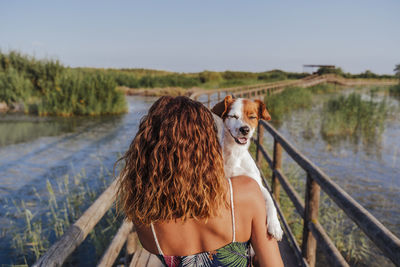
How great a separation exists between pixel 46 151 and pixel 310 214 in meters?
9.15

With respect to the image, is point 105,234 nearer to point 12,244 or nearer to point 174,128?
point 12,244

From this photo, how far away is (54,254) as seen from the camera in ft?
5.47

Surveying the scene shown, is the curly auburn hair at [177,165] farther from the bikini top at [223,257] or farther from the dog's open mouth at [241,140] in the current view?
the dog's open mouth at [241,140]

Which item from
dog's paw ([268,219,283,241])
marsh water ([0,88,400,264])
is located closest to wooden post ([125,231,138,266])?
marsh water ([0,88,400,264])

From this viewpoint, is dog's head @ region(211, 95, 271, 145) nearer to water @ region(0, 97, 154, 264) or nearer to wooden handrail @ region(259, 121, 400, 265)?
wooden handrail @ region(259, 121, 400, 265)

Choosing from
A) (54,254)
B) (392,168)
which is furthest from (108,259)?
(392,168)

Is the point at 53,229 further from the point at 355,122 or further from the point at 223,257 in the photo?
the point at 355,122

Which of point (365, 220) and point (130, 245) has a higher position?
point (365, 220)

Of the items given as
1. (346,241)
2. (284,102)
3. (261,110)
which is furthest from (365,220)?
(284,102)

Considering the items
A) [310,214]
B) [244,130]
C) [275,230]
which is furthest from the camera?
[310,214]

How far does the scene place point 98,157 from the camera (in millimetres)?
8844

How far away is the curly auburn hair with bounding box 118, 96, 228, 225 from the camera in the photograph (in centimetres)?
129

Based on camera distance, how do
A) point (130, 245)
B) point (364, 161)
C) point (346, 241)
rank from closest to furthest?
point (130, 245) < point (346, 241) < point (364, 161)

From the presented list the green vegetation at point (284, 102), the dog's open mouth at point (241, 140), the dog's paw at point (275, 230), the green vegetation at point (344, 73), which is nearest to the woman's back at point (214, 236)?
the dog's paw at point (275, 230)
